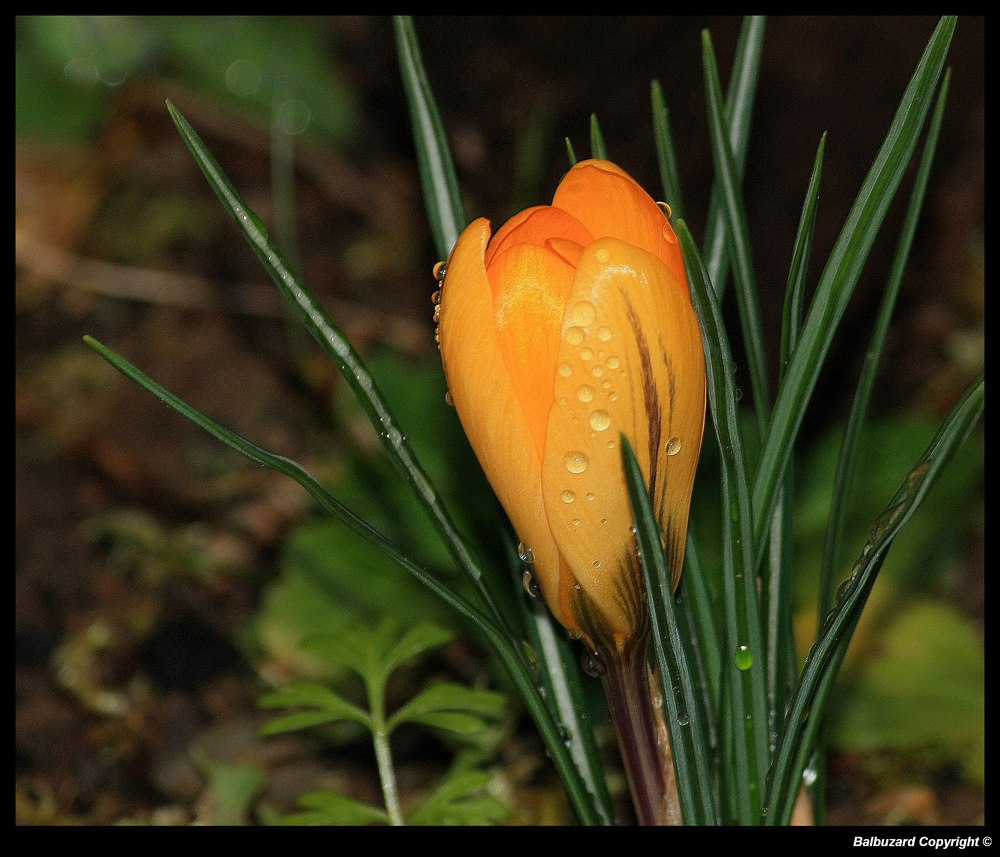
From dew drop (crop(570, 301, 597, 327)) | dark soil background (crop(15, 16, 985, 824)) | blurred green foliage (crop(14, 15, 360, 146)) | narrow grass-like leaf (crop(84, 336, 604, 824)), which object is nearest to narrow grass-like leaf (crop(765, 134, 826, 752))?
narrow grass-like leaf (crop(84, 336, 604, 824))

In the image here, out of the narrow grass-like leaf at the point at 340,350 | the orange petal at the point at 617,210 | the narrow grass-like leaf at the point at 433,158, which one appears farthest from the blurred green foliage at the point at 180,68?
the orange petal at the point at 617,210

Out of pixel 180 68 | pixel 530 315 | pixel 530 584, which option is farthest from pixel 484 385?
pixel 180 68

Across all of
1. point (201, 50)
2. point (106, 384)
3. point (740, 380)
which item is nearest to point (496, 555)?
point (740, 380)

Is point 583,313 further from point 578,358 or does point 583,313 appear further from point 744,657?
point 744,657

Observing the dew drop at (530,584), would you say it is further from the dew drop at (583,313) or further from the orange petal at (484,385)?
the dew drop at (583,313)

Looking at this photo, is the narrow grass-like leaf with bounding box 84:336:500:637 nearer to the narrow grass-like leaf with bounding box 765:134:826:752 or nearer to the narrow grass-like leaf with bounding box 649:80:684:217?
the narrow grass-like leaf with bounding box 765:134:826:752

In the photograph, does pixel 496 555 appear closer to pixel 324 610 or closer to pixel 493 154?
pixel 324 610
